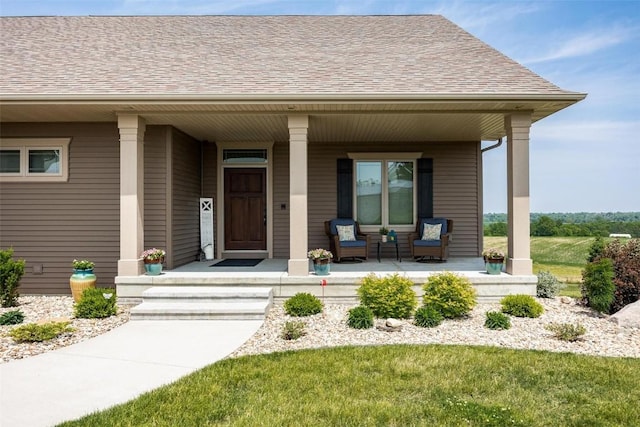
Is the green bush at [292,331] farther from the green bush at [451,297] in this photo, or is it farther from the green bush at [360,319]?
the green bush at [451,297]

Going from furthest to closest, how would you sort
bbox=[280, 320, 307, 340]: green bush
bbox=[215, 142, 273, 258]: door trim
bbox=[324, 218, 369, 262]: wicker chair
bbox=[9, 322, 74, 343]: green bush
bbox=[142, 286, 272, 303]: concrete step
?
1. bbox=[215, 142, 273, 258]: door trim
2. bbox=[324, 218, 369, 262]: wicker chair
3. bbox=[142, 286, 272, 303]: concrete step
4. bbox=[280, 320, 307, 340]: green bush
5. bbox=[9, 322, 74, 343]: green bush

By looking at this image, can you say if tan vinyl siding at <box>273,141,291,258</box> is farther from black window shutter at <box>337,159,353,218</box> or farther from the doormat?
black window shutter at <box>337,159,353,218</box>

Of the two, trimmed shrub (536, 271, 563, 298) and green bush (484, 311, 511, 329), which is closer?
green bush (484, 311, 511, 329)

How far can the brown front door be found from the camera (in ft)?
29.8

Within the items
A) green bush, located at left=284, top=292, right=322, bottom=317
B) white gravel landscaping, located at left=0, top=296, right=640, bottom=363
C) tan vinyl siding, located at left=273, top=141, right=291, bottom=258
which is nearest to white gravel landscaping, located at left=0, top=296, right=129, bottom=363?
white gravel landscaping, located at left=0, top=296, right=640, bottom=363

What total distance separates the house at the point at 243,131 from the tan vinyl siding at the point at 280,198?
0.10 ft

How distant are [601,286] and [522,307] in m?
1.14

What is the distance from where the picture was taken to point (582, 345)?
4.48 m

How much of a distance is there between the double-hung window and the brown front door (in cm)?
199

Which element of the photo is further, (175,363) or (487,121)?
(487,121)

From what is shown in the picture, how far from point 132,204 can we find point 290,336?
338cm

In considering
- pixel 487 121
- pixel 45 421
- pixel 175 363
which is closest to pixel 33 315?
pixel 175 363

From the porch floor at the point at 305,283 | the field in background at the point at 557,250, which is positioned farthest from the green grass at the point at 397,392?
the field in background at the point at 557,250

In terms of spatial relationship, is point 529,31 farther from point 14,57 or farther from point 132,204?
point 14,57
